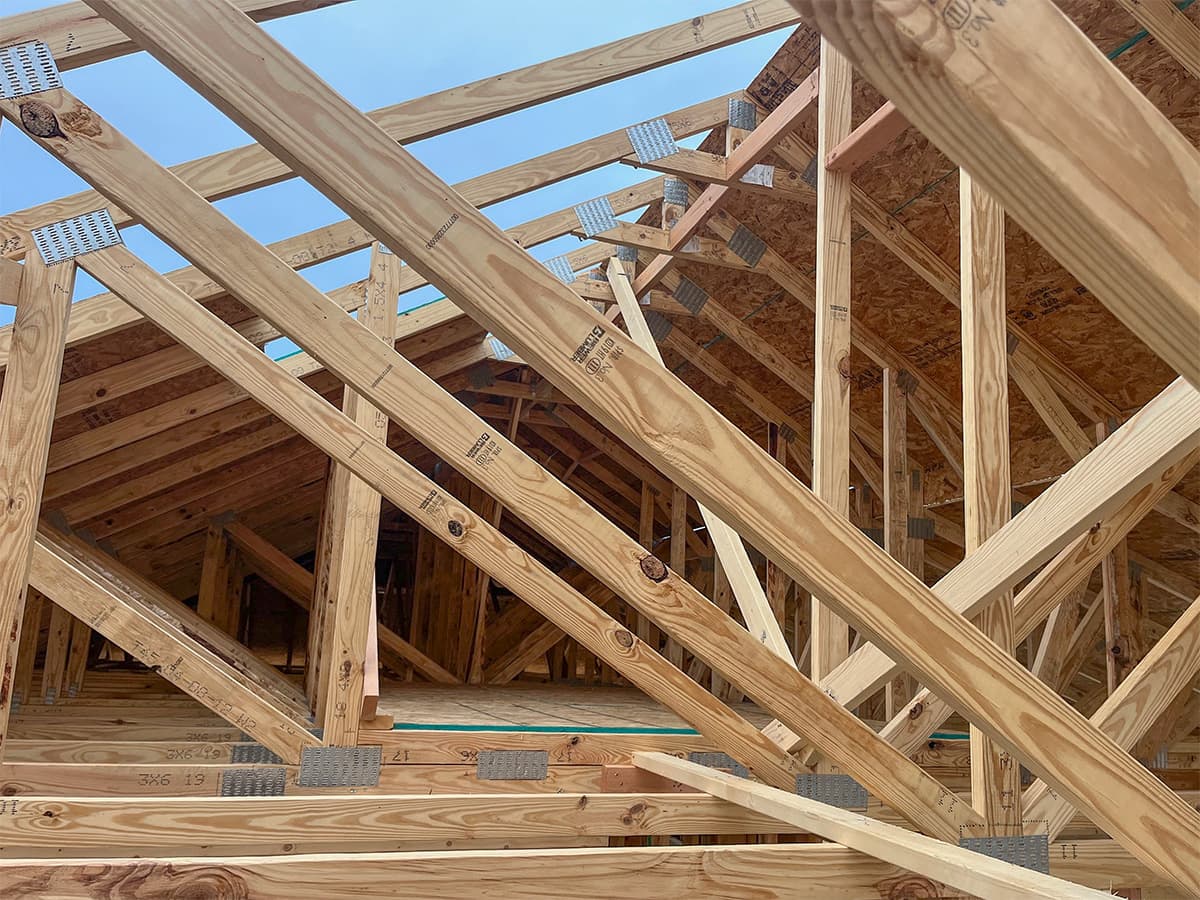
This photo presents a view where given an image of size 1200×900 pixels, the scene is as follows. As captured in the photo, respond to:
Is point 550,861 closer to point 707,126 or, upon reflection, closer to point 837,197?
point 837,197

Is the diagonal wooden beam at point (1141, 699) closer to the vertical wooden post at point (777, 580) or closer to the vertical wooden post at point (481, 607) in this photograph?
the vertical wooden post at point (777, 580)

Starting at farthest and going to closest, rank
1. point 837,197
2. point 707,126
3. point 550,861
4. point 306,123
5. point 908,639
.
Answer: point 707,126, point 837,197, point 550,861, point 908,639, point 306,123

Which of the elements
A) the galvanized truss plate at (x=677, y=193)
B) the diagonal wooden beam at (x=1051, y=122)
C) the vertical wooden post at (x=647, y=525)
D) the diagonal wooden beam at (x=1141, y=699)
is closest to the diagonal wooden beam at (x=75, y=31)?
the diagonal wooden beam at (x=1051, y=122)

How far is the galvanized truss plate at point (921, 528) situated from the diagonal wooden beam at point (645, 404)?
14.1 ft

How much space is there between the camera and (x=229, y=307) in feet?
16.7

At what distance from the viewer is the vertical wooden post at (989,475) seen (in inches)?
99.2

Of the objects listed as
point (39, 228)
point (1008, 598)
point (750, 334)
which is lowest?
point (1008, 598)

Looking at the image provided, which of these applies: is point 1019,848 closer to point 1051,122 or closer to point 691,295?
point 1051,122

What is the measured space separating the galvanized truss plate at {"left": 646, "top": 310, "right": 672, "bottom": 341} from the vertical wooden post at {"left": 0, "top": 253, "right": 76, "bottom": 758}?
14.8ft

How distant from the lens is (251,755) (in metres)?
3.59

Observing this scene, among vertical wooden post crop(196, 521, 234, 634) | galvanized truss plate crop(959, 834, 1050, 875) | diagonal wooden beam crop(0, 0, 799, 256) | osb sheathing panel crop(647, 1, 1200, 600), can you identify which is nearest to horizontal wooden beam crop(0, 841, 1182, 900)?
galvanized truss plate crop(959, 834, 1050, 875)

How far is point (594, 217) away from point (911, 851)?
405cm

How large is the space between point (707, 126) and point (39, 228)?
3.05m

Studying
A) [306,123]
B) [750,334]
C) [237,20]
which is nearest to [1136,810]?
[306,123]
